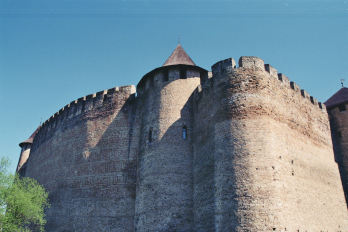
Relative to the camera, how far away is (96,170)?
58.7 feet

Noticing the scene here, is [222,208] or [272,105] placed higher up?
[272,105]

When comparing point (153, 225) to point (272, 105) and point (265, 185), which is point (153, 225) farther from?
point (272, 105)

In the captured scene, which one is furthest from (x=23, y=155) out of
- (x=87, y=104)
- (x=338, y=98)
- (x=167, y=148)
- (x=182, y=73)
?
(x=338, y=98)

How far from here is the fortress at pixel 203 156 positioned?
1180 cm

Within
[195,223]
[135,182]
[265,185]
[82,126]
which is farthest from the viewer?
[82,126]

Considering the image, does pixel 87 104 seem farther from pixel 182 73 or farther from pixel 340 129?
pixel 340 129

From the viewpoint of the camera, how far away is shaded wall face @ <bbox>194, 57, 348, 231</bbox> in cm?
1126

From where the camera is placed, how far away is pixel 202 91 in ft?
50.8

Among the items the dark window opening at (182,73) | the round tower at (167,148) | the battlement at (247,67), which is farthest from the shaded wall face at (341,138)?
the dark window opening at (182,73)

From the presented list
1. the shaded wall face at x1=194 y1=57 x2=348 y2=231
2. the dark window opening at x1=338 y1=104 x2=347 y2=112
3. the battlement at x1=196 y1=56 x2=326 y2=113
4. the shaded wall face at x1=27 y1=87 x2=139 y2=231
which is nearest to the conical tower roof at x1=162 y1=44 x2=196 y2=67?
the battlement at x1=196 y1=56 x2=326 y2=113

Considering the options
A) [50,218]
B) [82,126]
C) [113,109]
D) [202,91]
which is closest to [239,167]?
[202,91]

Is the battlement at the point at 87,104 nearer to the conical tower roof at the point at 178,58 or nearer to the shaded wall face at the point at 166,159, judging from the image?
the shaded wall face at the point at 166,159

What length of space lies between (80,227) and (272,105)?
12.1m

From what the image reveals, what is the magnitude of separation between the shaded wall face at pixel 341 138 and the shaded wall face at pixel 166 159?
28.1 feet
